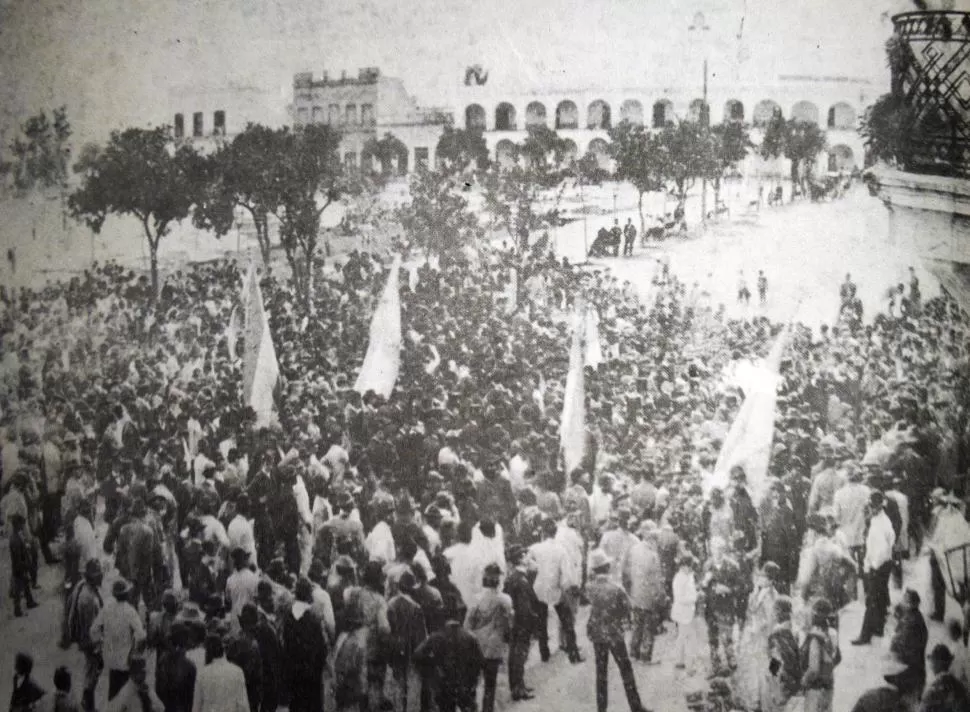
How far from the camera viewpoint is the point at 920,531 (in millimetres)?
6027

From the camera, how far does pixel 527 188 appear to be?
6.33 metres

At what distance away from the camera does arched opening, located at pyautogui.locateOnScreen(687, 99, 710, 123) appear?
20.6 ft

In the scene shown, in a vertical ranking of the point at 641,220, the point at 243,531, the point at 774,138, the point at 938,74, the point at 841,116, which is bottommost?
the point at 243,531

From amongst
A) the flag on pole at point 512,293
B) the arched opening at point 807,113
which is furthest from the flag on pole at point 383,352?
the arched opening at point 807,113

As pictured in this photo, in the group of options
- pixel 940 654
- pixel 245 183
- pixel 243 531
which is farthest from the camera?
pixel 245 183

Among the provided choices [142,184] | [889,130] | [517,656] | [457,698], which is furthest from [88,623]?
[889,130]

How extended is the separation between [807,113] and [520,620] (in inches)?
150

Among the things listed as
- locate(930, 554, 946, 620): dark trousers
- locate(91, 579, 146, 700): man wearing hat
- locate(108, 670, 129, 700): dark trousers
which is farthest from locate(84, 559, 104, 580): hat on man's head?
locate(930, 554, 946, 620): dark trousers

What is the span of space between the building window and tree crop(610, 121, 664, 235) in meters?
1.27

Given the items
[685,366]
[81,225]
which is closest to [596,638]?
[685,366]

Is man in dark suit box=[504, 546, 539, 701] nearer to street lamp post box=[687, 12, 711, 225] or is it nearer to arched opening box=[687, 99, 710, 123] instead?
street lamp post box=[687, 12, 711, 225]

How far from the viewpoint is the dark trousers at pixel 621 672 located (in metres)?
5.71

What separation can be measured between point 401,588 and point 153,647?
166 cm

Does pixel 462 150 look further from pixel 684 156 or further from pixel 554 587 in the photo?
pixel 554 587
